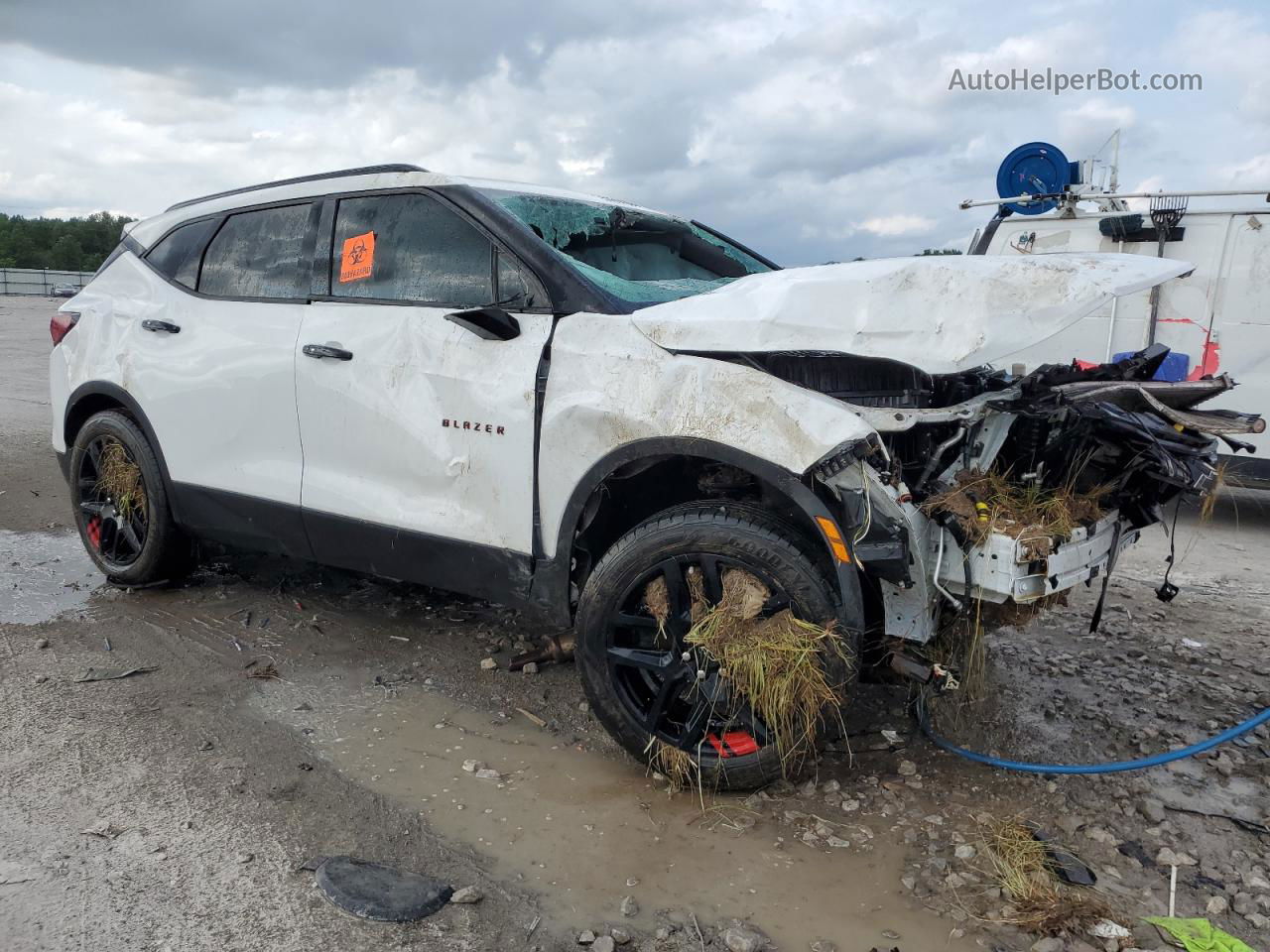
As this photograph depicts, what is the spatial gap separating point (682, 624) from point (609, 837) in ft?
2.21

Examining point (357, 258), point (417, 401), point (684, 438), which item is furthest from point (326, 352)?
point (684, 438)

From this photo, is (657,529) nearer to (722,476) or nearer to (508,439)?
(722,476)

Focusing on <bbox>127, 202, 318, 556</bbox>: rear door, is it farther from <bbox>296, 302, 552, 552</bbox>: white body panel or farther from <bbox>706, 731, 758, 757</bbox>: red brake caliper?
<bbox>706, 731, 758, 757</bbox>: red brake caliper

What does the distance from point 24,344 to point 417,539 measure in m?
17.3

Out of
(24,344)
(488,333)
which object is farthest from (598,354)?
(24,344)

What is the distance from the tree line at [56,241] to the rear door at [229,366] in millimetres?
67032

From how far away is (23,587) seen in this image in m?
4.96

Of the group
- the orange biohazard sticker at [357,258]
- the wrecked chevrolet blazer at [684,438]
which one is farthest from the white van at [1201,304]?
the orange biohazard sticker at [357,258]

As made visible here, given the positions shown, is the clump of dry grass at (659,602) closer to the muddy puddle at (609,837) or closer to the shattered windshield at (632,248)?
the muddy puddle at (609,837)

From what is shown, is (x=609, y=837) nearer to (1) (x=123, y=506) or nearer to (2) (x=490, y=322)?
(2) (x=490, y=322)

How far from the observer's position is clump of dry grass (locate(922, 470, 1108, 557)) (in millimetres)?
2666

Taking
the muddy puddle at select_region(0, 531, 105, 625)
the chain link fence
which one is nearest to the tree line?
the chain link fence

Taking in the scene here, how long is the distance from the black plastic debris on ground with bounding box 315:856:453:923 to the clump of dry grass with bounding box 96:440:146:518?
2.79 m

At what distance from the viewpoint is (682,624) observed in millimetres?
2979
